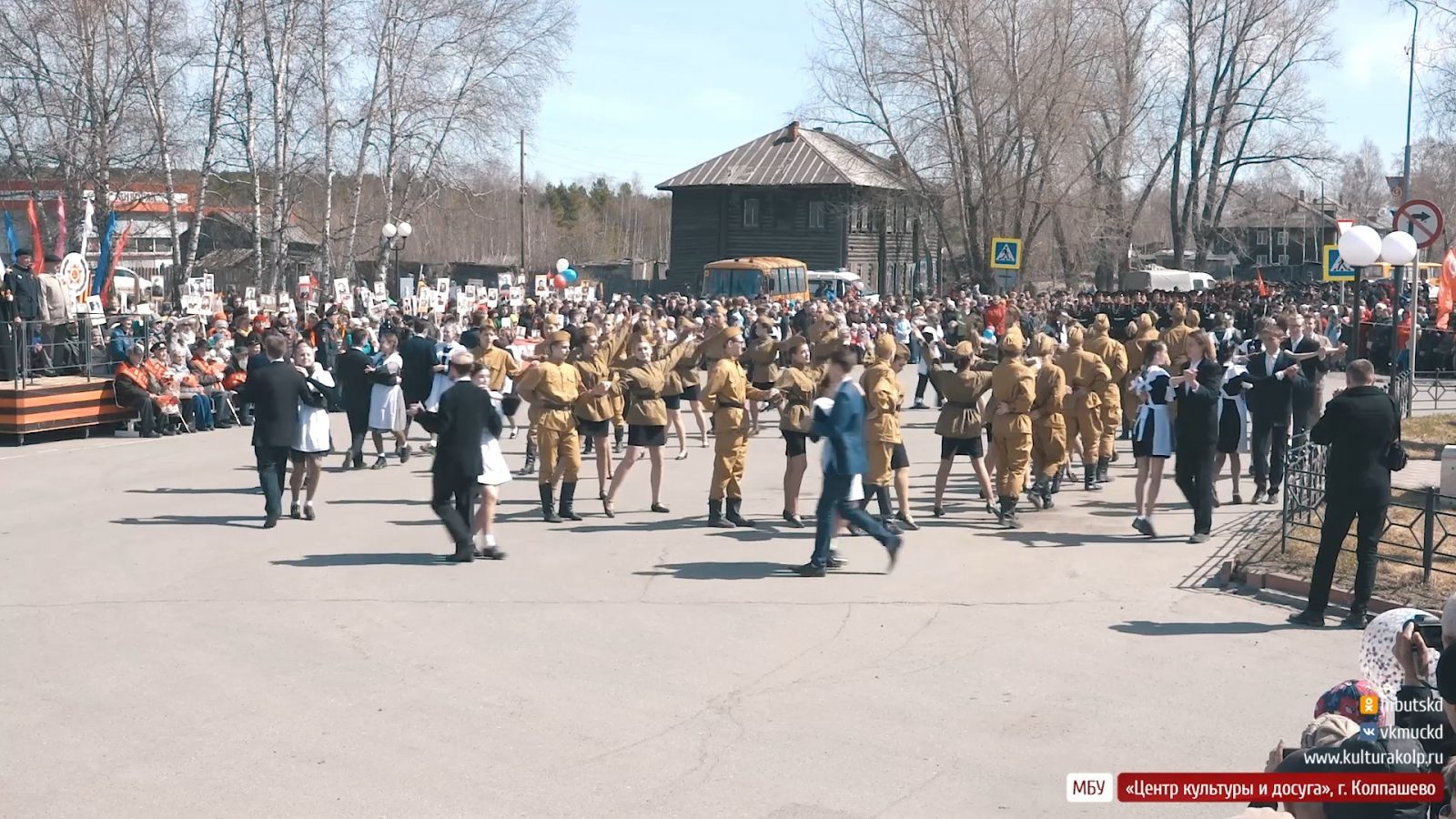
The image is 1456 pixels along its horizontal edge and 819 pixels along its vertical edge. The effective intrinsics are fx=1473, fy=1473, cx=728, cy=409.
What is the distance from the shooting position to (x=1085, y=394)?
1466 cm

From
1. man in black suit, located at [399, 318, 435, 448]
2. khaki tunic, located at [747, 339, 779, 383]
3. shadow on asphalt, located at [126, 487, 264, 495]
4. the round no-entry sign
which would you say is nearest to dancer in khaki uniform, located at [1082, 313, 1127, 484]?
the round no-entry sign

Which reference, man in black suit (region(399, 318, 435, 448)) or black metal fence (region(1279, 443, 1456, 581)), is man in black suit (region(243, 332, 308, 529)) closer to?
man in black suit (region(399, 318, 435, 448))

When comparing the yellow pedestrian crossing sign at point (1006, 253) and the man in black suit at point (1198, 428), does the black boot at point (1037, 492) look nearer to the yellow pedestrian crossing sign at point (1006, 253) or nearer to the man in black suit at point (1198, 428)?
the man in black suit at point (1198, 428)

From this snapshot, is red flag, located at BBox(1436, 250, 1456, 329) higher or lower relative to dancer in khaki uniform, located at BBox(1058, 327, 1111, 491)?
higher

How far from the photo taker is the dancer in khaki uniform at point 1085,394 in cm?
1437

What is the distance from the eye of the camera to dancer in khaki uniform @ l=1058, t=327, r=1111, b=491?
14.4 meters

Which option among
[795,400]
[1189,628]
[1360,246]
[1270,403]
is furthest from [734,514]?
[1360,246]

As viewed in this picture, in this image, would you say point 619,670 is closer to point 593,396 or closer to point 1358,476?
point 1358,476

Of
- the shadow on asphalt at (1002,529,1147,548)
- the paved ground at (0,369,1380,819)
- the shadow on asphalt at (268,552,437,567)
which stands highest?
the shadow on asphalt at (1002,529,1147,548)

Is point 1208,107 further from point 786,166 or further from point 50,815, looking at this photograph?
point 50,815

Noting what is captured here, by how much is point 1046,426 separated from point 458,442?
5485 millimetres

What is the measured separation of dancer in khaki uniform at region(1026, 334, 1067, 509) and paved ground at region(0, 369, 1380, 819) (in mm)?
663

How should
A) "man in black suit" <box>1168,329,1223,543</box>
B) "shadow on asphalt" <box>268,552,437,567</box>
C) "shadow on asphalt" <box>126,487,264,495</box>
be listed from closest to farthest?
"shadow on asphalt" <box>268,552,437,567</box>
"man in black suit" <box>1168,329,1223,543</box>
"shadow on asphalt" <box>126,487,264,495</box>

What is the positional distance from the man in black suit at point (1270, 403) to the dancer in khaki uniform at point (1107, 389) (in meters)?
1.35
